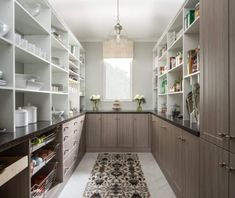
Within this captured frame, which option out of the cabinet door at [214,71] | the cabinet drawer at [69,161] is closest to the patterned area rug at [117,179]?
the cabinet drawer at [69,161]

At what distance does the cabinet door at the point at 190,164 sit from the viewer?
6.19 feet

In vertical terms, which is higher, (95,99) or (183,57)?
(183,57)

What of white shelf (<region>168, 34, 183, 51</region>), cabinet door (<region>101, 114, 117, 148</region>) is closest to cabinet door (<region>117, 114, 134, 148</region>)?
cabinet door (<region>101, 114, 117, 148</region>)

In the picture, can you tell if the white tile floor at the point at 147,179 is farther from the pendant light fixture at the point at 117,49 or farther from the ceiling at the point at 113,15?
the ceiling at the point at 113,15

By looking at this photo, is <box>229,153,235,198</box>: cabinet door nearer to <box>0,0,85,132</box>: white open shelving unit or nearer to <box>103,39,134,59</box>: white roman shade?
<box>0,0,85,132</box>: white open shelving unit

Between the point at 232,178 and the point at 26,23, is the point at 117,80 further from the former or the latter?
the point at 232,178

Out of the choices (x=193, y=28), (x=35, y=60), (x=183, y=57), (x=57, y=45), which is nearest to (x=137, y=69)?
(x=57, y=45)

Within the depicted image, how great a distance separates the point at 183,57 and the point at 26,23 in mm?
1895

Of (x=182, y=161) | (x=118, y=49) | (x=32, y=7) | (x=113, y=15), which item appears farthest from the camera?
(x=118, y=49)

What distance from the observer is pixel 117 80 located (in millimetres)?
5574

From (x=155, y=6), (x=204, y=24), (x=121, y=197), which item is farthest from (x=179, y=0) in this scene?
(x=121, y=197)

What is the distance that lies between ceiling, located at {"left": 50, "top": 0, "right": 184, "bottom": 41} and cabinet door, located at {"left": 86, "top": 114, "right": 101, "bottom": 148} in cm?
188

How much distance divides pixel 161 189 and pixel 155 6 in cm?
272

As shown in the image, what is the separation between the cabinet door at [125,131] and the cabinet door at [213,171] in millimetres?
3116
